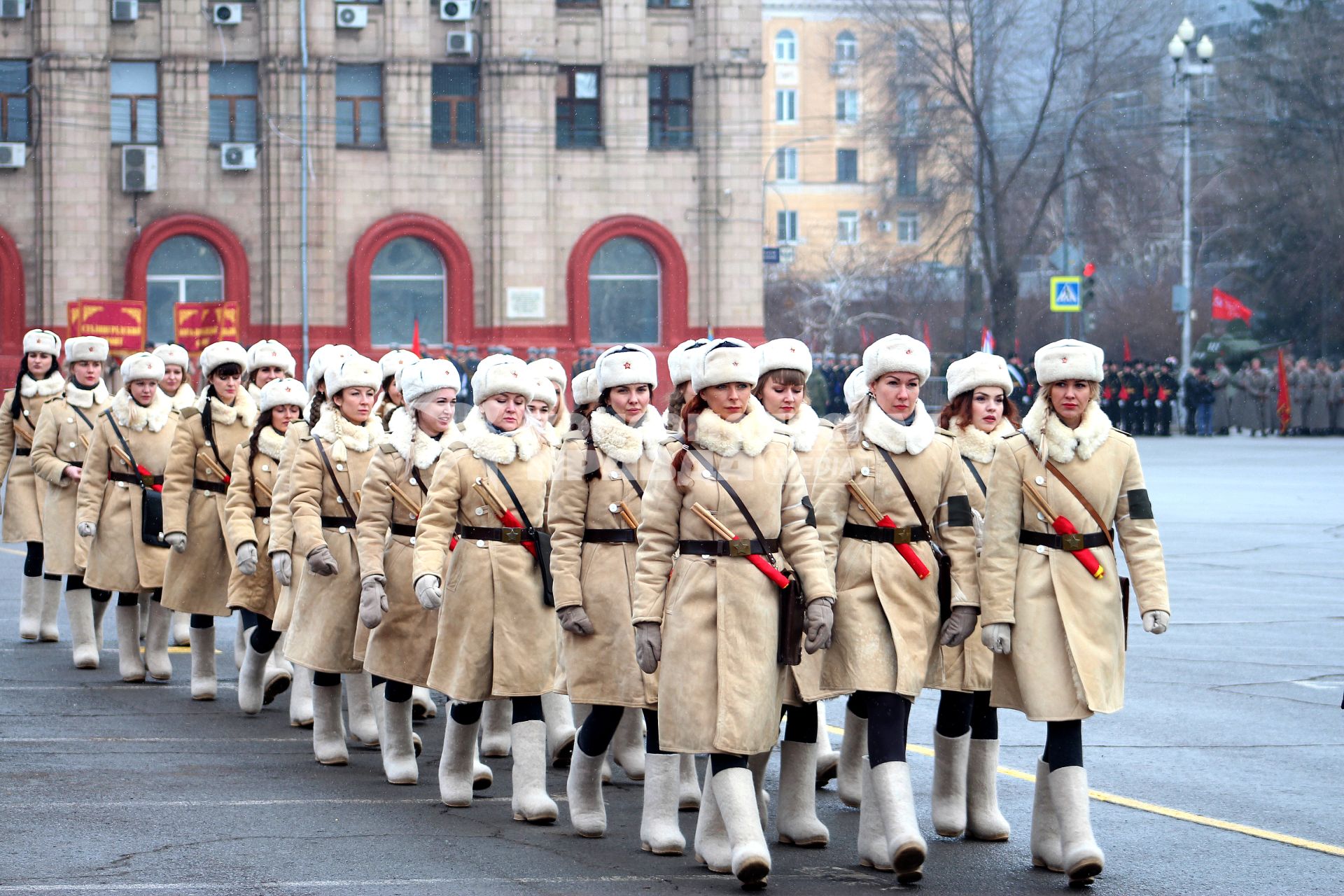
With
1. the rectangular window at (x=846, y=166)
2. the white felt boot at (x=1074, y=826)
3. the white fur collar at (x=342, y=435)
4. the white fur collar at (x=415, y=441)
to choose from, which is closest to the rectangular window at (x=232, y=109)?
the white fur collar at (x=342, y=435)

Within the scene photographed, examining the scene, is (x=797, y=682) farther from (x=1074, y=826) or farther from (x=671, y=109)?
(x=671, y=109)

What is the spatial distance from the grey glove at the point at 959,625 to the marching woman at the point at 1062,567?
0.06 m

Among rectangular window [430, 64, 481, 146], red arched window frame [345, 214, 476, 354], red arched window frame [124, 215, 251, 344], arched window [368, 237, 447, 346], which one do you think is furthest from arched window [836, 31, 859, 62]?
red arched window frame [124, 215, 251, 344]

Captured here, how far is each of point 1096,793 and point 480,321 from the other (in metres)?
34.4

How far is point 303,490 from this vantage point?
9.95 m

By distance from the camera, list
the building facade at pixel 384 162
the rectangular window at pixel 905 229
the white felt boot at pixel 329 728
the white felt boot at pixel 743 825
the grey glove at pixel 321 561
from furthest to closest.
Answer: the rectangular window at pixel 905 229 < the building facade at pixel 384 162 < the white felt boot at pixel 329 728 < the grey glove at pixel 321 561 < the white felt boot at pixel 743 825

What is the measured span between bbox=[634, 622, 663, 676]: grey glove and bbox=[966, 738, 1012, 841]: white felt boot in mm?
1550

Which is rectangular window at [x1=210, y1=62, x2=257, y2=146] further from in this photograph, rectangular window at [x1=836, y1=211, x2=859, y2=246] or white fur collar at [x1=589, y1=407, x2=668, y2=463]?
rectangular window at [x1=836, y1=211, x2=859, y2=246]

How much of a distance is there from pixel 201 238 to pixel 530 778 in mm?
35139

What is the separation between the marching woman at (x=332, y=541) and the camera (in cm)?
973

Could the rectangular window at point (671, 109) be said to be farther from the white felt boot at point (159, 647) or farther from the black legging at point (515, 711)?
the black legging at point (515, 711)

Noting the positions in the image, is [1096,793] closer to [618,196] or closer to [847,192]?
[618,196]

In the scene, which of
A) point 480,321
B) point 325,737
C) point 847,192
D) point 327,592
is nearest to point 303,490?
point 327,592

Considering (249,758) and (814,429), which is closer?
(814,429)
